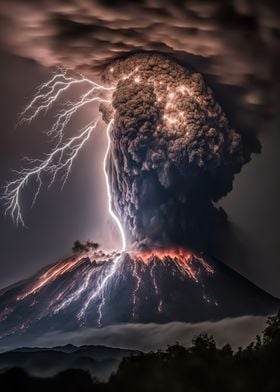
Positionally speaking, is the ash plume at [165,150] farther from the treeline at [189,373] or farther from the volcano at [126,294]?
the treeline at [189,373]

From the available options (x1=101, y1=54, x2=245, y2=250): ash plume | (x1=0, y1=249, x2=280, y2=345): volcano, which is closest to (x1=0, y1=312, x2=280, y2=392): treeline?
(x1=0, y1=249, x2=280, y2=345): volcano

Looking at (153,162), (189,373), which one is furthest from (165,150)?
(189,373)

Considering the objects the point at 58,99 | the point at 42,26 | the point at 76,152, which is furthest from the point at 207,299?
the point at 42,26

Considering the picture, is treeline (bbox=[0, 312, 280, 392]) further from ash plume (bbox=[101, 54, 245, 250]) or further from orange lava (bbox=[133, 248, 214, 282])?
ash plume (bbox=[101, 54, 245, 250])

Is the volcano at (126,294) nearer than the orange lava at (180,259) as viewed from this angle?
Yes

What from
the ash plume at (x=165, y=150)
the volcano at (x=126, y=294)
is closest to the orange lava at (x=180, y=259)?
the volcano at (x=126, y=294)

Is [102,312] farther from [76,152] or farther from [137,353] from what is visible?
[76,152]
